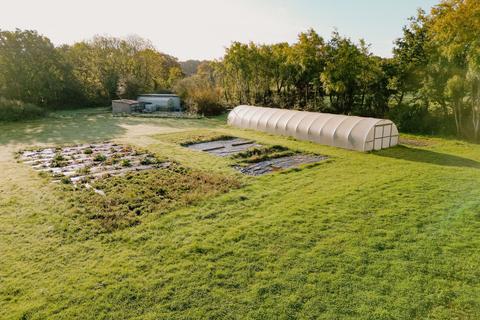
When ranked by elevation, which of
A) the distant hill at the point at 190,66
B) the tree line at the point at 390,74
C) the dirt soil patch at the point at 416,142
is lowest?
the dirt soil patch at the point at 416,142

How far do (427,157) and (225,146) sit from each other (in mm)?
8691

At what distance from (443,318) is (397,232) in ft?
8.12

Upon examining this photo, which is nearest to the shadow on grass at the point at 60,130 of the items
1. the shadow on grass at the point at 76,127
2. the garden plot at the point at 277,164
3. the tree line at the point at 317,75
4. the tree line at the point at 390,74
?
the shadow on grass at the point at 76,127

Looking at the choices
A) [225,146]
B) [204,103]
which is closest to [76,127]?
[204,103]

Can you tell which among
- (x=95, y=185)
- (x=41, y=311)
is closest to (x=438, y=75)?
(x=95, y=185)

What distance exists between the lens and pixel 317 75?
23328 mm

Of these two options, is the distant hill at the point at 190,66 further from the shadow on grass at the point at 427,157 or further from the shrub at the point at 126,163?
the shadow on grass at the point at 427,157

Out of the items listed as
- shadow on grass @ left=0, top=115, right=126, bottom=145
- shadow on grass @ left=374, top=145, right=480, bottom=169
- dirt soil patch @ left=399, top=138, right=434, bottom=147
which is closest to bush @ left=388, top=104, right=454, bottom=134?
dirt soil patch @ left=399, top=138, right=434, bottom=147

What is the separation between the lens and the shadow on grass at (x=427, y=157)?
476 inches

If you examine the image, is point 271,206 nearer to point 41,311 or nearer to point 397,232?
point 397,232

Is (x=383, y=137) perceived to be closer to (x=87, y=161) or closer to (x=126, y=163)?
(x=126, y=163)

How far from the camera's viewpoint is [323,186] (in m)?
9.80

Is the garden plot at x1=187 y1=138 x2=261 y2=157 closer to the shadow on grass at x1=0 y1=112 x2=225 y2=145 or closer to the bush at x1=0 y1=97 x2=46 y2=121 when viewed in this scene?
the shadow on grass at x1=0 y1=112 x2=225 y2=145

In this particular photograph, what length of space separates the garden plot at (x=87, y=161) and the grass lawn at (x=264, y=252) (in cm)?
107
